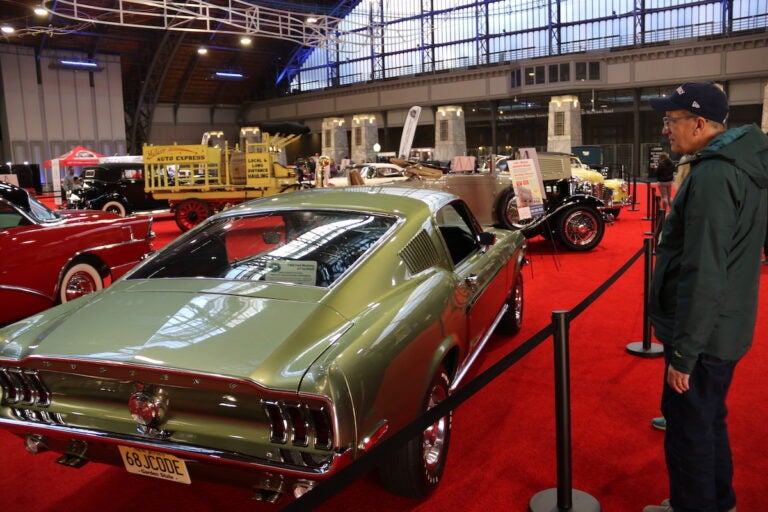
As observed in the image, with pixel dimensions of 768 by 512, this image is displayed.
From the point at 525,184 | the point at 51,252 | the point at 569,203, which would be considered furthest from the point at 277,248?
the point at 569,203

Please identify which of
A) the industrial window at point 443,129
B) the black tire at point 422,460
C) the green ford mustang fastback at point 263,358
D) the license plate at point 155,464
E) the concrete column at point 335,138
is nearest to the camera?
the green ford mustang fastback at point 263,358

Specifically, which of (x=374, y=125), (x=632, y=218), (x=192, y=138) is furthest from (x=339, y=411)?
(x=192, y=138)

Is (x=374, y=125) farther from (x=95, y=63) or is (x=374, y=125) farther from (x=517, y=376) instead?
(x=517, y=376)

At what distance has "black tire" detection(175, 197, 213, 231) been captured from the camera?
15.7 meters

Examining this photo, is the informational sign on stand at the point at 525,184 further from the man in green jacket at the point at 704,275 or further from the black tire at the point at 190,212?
the black tire at the point at 190,212

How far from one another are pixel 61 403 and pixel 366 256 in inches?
59.6

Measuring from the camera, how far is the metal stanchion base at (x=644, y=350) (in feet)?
17.0

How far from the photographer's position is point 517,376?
484cm

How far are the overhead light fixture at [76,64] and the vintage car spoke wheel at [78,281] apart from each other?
34066mm

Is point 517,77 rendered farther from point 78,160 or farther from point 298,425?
point 298,425

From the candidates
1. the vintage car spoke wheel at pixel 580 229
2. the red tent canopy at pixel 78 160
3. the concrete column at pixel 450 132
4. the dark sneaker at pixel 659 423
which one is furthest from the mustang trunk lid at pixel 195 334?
the concrete column at pixel 450 132

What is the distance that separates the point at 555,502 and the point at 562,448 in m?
0.46

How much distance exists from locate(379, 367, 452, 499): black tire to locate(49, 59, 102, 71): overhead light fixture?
3868 centimetres

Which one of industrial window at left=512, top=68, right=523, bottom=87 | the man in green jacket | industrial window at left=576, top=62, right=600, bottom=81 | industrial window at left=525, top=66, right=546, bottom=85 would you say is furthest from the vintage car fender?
industrial window at left=512, top=68, right=523, bottom=87
